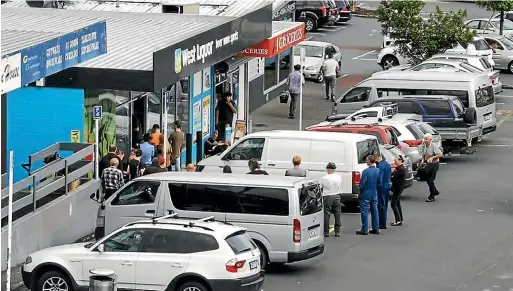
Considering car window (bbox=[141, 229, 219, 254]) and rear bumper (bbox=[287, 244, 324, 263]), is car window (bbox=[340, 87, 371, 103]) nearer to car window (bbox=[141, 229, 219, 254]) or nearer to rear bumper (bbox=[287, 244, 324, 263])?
rear bumper (bbox=[287, 244, 324, 263])

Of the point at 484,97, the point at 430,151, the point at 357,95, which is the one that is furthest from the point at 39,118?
the point at 484,97

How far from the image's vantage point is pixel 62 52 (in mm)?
22562

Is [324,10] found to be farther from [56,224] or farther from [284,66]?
[56,224]

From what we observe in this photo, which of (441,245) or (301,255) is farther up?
Answer: (301,255)

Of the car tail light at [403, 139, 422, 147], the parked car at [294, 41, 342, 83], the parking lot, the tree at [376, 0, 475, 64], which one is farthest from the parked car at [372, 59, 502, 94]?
the car tail light at [403, 139, 422, 147]

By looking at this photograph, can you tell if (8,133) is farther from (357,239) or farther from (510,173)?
(510,173)

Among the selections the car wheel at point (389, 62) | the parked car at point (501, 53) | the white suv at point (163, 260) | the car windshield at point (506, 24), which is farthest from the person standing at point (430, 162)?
the car windshield at point (506, 24)

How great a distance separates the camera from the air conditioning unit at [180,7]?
36.2m

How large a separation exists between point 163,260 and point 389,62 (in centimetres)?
3261

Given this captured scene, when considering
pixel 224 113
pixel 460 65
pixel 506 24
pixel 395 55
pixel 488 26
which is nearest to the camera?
pixel 224 113

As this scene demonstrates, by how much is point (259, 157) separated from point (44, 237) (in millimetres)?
6247

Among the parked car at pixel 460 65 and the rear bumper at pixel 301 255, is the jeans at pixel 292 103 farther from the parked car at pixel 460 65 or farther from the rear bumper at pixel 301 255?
the rear bumper at pixel 301 255

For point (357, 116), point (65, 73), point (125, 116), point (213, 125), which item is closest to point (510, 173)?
point (357, 116)

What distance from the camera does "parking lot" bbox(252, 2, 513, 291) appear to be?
21516 millimetres
